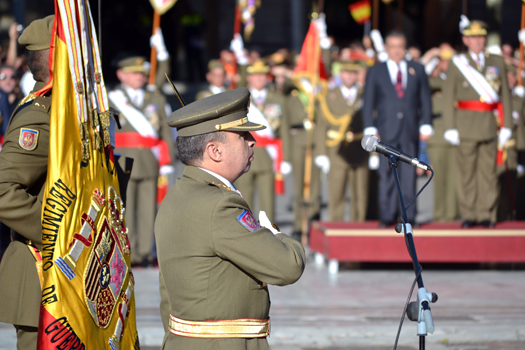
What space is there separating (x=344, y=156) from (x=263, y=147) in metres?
1.31

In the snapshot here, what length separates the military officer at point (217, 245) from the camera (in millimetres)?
2602

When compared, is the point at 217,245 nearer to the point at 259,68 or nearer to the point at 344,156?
the point at 259,68

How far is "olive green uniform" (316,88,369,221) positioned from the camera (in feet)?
32.3

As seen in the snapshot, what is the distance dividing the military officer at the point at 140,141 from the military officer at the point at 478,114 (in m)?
2.95

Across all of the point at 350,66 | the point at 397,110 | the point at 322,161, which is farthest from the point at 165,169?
the point at 350,66

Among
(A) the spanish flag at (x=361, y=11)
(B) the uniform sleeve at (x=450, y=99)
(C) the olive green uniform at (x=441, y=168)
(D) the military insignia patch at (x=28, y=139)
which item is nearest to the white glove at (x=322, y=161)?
(C) the olive green uniform at (x=441, y=168)

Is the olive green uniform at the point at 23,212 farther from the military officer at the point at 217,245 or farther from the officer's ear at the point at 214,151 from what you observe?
the officer's ear at the point at 214,151

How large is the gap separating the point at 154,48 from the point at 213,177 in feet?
23.7

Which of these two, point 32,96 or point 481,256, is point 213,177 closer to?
point 32,96

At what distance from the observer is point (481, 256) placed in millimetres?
7945

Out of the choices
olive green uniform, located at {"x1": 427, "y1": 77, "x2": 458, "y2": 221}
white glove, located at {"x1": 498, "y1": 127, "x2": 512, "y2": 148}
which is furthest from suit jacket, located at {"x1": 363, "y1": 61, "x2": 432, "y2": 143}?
olive green uniform, located at {"x1": 427, "y1": 77, "x2": 458, "y2": 221}

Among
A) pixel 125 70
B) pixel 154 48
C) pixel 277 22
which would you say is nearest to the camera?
pixel 125 70

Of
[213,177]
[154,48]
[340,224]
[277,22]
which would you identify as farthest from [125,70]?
[277,22]

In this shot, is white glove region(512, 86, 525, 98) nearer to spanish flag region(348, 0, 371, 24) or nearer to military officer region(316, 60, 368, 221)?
military officer region(316, 60, 368, 221)
